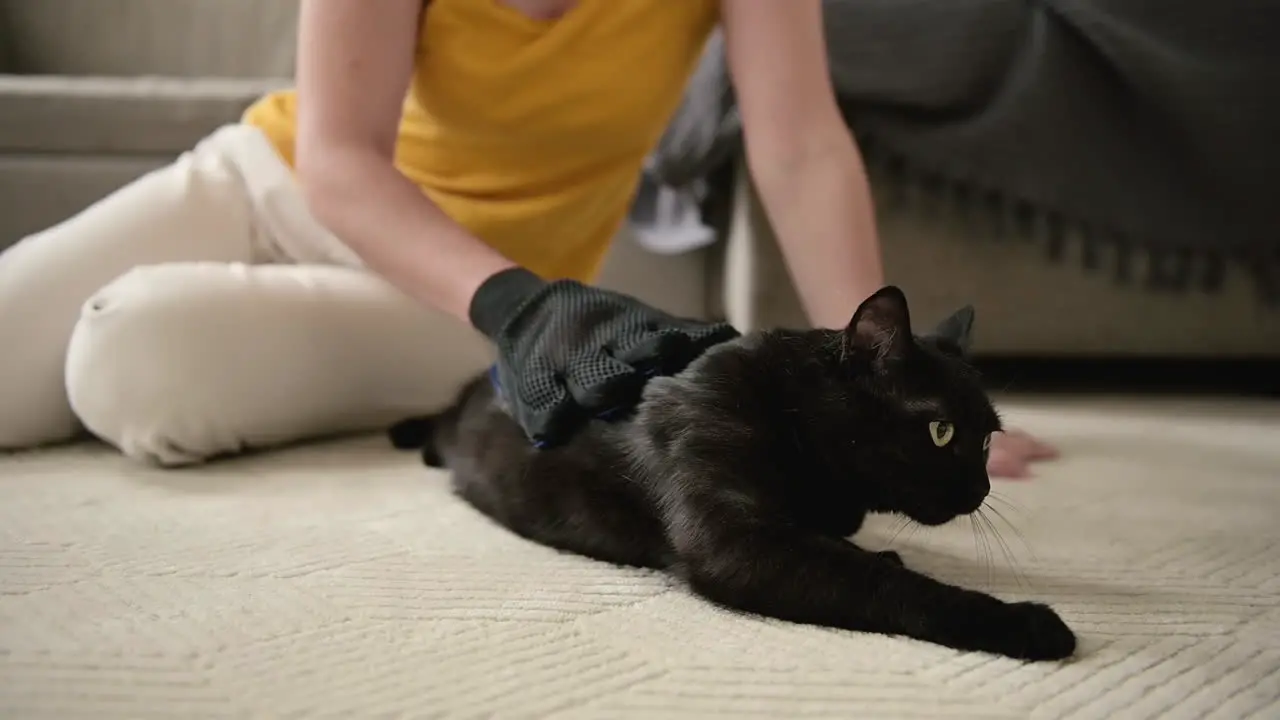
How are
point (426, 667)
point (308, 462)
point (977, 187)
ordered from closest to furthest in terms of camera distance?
point (426, 667), point (308, 462), point (977, 187)

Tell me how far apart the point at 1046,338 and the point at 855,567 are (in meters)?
1.11

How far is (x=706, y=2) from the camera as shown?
1.16 m

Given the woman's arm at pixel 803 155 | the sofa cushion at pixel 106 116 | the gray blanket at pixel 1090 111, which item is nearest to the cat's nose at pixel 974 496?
the woman's arm at pixel 803 155

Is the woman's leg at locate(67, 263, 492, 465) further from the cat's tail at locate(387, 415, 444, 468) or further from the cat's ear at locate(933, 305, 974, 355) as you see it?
the cat's ear at locate(933, 305, 974, 355)

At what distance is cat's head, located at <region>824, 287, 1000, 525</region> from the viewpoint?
0.66 metres

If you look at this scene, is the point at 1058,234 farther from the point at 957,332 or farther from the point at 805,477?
the point at 805,477

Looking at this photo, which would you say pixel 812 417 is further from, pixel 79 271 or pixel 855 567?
pixel 79 271

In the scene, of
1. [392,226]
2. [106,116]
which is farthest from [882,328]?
[106,116]

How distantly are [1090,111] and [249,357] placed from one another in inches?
45.6

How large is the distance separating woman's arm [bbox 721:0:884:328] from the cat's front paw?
17.1 inches

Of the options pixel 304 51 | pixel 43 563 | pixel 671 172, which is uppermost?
pixel 304 51

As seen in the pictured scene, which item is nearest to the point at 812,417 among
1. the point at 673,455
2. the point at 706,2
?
the point at 673,455

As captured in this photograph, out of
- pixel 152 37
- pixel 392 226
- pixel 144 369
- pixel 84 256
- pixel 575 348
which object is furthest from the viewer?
pixel 152 37

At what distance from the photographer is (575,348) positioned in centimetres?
77
